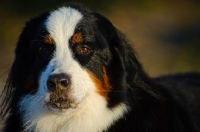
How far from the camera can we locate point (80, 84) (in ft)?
18.2

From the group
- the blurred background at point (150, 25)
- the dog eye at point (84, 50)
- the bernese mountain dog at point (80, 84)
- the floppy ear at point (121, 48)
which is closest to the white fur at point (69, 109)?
the bernese mountain dog at point (80, 84)

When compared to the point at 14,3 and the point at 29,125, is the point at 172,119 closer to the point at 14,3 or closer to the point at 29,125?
the point at 29,125

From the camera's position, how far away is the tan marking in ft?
19.0

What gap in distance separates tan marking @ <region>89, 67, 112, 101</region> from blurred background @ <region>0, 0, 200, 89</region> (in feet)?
21.6

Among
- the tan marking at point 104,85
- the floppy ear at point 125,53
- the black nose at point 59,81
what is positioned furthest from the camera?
the floppy ear at point 125,53

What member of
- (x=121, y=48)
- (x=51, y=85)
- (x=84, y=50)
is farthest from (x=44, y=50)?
(x=121, y=48)

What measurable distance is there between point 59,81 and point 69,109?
0.36 meters

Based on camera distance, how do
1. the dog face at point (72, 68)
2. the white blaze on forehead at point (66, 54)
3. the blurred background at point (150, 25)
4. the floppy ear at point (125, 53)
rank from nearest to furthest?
the white blaze on forehead at point (66, 54), the dog face at point (72, 68), the floppy ear at point (125, 53), the blurred background at point (150, 25)

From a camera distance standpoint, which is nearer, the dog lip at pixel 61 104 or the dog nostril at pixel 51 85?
the dog nostril at pixel 51 85

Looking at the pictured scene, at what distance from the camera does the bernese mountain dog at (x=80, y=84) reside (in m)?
5.68

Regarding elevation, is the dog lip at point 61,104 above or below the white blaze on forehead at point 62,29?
below

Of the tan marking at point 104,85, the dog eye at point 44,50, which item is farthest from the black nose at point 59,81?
the dog eye at point 44,50

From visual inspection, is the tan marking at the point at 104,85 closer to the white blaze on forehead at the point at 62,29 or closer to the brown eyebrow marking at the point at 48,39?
the white blaze on forehead at the point at 62,29

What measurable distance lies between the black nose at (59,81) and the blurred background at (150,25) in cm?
705
